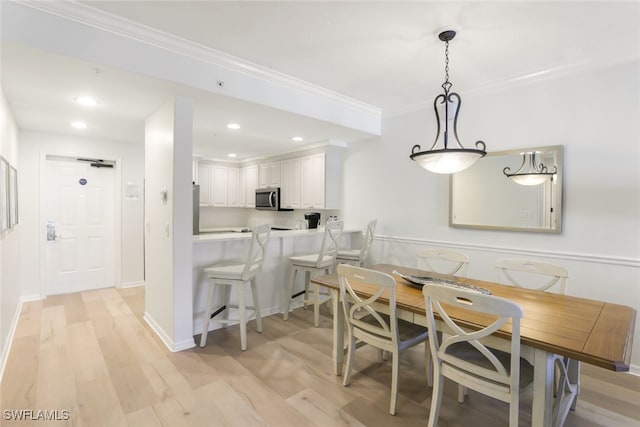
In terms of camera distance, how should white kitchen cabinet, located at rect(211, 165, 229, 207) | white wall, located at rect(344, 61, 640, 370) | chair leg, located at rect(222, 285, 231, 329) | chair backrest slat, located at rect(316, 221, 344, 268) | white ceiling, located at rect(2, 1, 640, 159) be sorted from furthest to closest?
white kitchen cabinet, located at rect(211, 165, 229, 207)
chair backrest slat, located at rect(316, 221, 344, 268)
chair leg, located at rect(222, 285, 231, 329)
white wall, located at rect(344, 61, 640, 370)
white ceiling, located at rect(2, 1, 640, 159)

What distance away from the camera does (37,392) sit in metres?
2.22

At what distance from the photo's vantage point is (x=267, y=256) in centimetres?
377

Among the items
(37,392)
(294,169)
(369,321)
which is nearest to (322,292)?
(369,321)

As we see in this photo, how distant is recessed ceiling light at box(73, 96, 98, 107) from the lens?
2.86 meters

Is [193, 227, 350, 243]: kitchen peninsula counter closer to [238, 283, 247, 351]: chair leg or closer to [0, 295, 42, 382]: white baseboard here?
[238, 283, 247, 351]: chair leg

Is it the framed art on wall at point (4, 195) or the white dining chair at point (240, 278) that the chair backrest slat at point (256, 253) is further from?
the framed art on wall at point (4, 195)

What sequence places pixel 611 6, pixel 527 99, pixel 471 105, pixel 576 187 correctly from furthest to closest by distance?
1. pixel 471 105
2. pixel 527 99
3. pixel 576 187
4. pixel 611 6

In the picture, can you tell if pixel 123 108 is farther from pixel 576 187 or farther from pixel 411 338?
pixel 576 187

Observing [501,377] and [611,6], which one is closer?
[501,377]

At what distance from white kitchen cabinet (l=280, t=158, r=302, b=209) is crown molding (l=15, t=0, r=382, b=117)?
215 centimetres

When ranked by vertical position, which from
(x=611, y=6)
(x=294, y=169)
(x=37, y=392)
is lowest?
(x=37, y=392)

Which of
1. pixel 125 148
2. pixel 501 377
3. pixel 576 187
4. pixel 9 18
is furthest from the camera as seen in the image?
pixel 125 148

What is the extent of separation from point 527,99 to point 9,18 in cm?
407

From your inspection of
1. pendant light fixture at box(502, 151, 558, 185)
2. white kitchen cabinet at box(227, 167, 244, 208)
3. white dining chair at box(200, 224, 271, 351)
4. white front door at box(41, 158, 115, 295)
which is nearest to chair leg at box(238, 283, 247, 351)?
white dining chair at box(200, 224, 271, 351)
